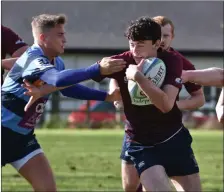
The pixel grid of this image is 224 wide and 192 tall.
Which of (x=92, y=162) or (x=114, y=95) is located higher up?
(x=114, y=95)

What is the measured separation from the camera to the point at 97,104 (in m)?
33.4

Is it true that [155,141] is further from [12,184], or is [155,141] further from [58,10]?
[58,10]

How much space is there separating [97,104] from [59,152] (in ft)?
49.4

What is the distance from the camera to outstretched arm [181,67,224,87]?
5.82m

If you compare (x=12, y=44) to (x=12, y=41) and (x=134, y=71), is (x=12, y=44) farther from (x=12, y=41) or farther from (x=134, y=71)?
(x=134, y=71)

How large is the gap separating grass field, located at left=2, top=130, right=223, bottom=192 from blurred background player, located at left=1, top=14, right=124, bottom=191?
3602mm

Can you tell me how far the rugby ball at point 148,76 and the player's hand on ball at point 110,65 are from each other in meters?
0.18

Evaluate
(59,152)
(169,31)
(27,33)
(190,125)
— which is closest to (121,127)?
(190,125)

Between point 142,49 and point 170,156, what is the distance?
35.8 inches

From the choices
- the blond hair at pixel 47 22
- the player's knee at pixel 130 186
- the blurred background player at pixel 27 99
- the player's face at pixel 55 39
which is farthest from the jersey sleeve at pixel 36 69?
the player's knee at pixel 130 186

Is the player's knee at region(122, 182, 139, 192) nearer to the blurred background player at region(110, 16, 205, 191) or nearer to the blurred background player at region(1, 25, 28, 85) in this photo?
the blurred background player at region(110, 16, 205, 191)

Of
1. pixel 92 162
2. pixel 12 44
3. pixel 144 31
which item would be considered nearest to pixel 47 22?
pixel 12 44

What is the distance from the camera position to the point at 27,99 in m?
7.72

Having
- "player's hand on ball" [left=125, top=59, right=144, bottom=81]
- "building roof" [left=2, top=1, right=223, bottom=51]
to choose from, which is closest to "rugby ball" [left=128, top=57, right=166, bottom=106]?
"player's hand on ball" [left=125, top=59, right=144, bottom=81]
